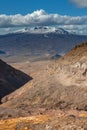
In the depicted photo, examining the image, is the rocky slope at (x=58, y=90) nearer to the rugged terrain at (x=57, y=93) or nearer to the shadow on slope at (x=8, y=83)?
the rugged terrain at (x=57, y=93)

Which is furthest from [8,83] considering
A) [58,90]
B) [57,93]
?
[57,93]

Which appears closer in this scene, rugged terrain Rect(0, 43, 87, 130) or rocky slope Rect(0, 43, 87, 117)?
rugged terrain Rect(0, 43, 87, 130)

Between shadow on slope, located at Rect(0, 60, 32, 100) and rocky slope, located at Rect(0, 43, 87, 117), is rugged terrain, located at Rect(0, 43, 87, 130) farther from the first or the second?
shadow on slope, located at Rect(0, 60, 32, 100)

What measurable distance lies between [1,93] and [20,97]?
60109mm

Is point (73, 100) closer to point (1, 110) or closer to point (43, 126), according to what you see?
point (1, 110)

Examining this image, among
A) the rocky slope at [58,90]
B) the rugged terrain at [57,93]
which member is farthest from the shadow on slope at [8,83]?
the rugged terrain at [57,93]

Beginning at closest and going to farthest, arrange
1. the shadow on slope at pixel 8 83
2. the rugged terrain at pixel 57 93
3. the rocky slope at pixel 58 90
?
the rugged terrain at pixel 57 93 < the rocky slope at pixel 58 90 < the shadow on slope at pixel 8 83

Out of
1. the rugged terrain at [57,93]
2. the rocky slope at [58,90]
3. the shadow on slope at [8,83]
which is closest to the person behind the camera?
the rugged terrain at [57,93]

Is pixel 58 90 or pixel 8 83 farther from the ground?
pixel 58 90

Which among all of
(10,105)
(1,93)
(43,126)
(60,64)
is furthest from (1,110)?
(1,93)

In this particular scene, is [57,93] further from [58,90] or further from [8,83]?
[8,83]

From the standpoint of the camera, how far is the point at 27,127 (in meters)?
51.1

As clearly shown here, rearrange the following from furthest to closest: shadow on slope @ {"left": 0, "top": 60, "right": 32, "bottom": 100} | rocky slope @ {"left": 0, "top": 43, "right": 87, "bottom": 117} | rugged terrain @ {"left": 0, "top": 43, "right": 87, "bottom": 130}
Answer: shadow on slope @ {"left": 0, "top": 60, "right": 32, "bottom": 100}, rocky slope @ {"left": 0, "top": 43, "right": 87, "bottom": 117}, rugged terrain @ {"left": 0, "top": 43, "right": 87, "bottom": 130}

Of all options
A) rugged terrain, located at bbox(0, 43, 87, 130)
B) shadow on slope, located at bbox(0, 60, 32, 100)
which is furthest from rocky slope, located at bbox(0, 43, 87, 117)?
shadow on slope, located at bbox(0, 60, 32, 100)
